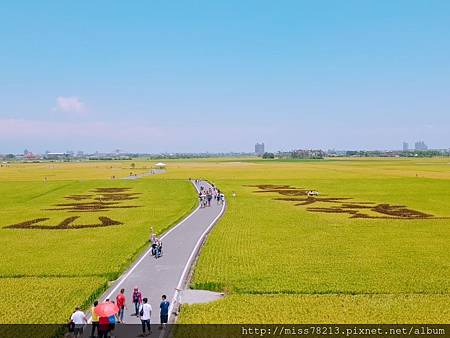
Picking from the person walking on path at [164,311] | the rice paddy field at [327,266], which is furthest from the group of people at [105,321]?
the rice paddy field at [327,266]

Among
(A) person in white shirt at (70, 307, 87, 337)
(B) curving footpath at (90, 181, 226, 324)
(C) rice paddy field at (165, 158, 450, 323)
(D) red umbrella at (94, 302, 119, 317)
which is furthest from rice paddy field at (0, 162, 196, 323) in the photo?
(C) rice paddy field at (165, 158, 450, 323)

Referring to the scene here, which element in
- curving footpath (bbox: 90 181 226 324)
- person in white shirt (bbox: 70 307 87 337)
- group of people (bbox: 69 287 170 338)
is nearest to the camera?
group of people (bbox: 69 287 170 338)

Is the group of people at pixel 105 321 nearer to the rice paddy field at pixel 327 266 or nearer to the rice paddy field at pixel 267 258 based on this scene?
the rice paddy field at pixel 327 266

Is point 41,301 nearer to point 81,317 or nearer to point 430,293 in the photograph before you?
point 81,317

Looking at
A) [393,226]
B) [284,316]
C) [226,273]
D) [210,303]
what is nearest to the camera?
[284,316]

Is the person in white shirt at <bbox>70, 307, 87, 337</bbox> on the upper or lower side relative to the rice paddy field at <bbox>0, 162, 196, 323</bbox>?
upper

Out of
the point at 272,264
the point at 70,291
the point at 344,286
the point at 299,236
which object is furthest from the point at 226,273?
the point at 299,236

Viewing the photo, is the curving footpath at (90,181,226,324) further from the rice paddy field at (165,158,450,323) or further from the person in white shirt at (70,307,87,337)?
the person in white shirt at (70,307,87,337)
